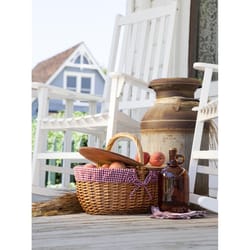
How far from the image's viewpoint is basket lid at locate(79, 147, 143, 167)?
2031 millimetres

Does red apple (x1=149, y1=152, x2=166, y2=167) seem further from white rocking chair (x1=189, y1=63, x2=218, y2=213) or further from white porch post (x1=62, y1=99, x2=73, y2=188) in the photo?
white porch post (x1=62, y1=99, x2=73, y2=188)

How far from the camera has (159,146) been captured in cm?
229

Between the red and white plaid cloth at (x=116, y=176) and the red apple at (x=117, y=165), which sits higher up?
the red apple at (x=117, y=165)

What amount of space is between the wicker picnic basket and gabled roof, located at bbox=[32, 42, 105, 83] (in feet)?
30.2

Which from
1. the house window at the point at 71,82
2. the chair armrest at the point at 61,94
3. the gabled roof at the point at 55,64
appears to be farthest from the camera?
the house window at the point at 71,82

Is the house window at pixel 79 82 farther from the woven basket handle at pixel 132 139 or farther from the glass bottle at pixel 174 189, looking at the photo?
the glass bottle at pixel 174 189

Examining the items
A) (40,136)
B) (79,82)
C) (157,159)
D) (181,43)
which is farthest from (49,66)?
(157,159)

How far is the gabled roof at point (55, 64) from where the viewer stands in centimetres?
1114

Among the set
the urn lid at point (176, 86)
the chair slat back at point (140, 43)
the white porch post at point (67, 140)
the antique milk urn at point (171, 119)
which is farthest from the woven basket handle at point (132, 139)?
the white porch post at point (67, 140)

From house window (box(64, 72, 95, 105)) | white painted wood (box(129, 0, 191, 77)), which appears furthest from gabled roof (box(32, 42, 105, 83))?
white painted wood (box(129, 0, 191, 77))

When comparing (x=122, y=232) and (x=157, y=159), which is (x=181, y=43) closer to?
(x=157, y=159)

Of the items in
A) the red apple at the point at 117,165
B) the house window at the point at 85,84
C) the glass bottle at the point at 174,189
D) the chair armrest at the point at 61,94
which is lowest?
the glass bottle at the point at 174,189

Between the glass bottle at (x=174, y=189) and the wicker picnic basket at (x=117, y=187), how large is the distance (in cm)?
6
